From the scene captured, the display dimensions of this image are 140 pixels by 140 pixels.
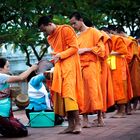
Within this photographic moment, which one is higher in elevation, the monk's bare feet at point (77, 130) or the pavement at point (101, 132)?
the monk's bare feet at point (77, 130)

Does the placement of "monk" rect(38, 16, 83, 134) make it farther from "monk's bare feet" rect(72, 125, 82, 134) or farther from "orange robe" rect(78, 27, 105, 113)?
"orange robe" rect(78, 27, 105, 113)

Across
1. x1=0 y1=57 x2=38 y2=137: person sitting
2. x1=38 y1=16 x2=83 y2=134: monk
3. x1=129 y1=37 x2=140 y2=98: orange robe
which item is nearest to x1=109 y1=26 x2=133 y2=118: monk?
x1=129 y1=37 x2=140 y2=98: orange robe

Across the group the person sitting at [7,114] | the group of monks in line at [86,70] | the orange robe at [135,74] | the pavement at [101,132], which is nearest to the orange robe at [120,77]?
the group of monks in line at [86,70]

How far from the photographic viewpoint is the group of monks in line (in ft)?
23.3

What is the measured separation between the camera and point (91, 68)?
7.87 metres

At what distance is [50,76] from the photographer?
736cm

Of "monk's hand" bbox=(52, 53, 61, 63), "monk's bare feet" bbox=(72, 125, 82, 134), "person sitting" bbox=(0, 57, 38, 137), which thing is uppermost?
"monk's hand" bbox=(52, 53, 61, 63)

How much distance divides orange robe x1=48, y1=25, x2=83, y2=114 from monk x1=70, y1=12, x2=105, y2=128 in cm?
60

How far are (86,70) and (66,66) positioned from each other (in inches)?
30.6

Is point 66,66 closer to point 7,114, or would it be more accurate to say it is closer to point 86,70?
point 86,70

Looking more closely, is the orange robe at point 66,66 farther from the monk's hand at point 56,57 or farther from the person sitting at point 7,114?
the person sitting at point 7,114

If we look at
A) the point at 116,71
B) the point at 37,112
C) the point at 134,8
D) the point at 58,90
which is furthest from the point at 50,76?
the point at 134,8

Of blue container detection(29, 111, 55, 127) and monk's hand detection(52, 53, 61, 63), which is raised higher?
monk's hand detection(52, 53, 61, 63)

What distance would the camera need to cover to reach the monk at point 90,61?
781cm
